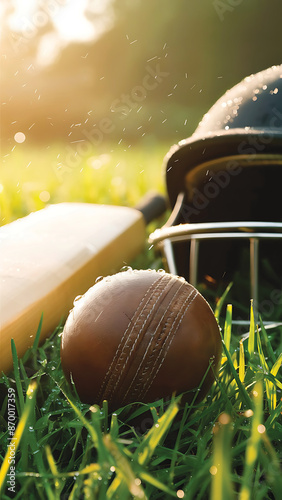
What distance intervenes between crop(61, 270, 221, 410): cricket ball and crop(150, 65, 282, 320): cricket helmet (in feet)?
2.14

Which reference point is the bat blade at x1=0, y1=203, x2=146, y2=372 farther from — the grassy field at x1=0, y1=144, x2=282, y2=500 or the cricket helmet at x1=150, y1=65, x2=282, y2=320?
the cricket helmet at x1=150, y1=65, x2=282, y2=320

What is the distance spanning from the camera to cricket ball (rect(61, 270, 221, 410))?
1.24 m

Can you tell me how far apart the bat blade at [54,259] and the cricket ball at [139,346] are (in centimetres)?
36

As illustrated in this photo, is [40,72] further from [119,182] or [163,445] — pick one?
[163,445]

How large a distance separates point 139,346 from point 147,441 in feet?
0.70

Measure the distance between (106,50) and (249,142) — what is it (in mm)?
15372

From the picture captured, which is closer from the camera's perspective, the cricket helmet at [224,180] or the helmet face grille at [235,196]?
the cricket helmet at [224,180]

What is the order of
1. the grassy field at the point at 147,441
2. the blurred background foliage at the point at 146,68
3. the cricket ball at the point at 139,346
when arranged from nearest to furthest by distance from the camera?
the grassy field at the point at 147,441
the cricket ball at the point at 139,346
the blurred background foliage at the point at 146,68

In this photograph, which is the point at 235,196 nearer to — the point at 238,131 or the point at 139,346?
the point at 238,131

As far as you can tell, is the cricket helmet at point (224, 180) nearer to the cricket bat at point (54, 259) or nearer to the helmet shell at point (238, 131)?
the helmet shell at point (238, 131)

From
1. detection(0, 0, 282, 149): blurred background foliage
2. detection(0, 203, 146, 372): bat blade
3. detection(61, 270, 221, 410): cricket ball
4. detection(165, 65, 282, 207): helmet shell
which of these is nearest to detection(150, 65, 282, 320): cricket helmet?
detection(165, 65, 282, 207): helmet shell

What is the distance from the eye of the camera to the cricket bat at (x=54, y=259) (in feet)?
5.57

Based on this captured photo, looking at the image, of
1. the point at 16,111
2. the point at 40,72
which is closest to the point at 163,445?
the point at 40,72

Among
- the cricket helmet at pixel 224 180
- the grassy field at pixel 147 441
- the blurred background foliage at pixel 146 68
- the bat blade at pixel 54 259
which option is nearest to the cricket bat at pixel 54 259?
the bat blade at pixel 54 259
